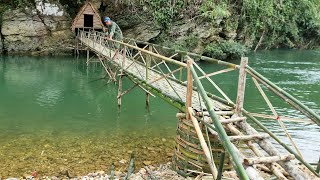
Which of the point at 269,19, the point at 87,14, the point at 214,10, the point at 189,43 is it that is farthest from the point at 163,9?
the point at 269,19

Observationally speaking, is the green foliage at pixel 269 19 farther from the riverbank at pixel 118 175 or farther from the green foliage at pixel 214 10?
the riverbank at pixel 118 175

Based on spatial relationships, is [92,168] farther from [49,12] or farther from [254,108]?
[49,12]

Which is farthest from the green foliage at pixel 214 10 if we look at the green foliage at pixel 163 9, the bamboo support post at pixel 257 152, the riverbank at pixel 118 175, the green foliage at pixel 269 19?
the bamboo support post at pixel 257 152

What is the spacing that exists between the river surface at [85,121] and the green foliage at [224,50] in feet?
14.8

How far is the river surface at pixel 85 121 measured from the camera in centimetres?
921

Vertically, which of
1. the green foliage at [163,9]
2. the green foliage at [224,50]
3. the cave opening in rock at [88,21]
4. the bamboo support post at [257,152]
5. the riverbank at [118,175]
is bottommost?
the riverbank at [118,175]

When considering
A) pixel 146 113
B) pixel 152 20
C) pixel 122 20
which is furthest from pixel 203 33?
pixel 146 113

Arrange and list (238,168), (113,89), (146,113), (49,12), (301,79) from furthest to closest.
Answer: (49,12)
(301,79)
(113,89)
(146,113)
(238,168)

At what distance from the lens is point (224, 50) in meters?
28.0

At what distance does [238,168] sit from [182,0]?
24951mm

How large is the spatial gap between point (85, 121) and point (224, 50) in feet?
58.0

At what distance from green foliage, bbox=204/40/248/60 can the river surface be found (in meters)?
4.50

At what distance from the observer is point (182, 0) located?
1065 inches

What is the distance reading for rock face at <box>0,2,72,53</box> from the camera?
25.7 metres
